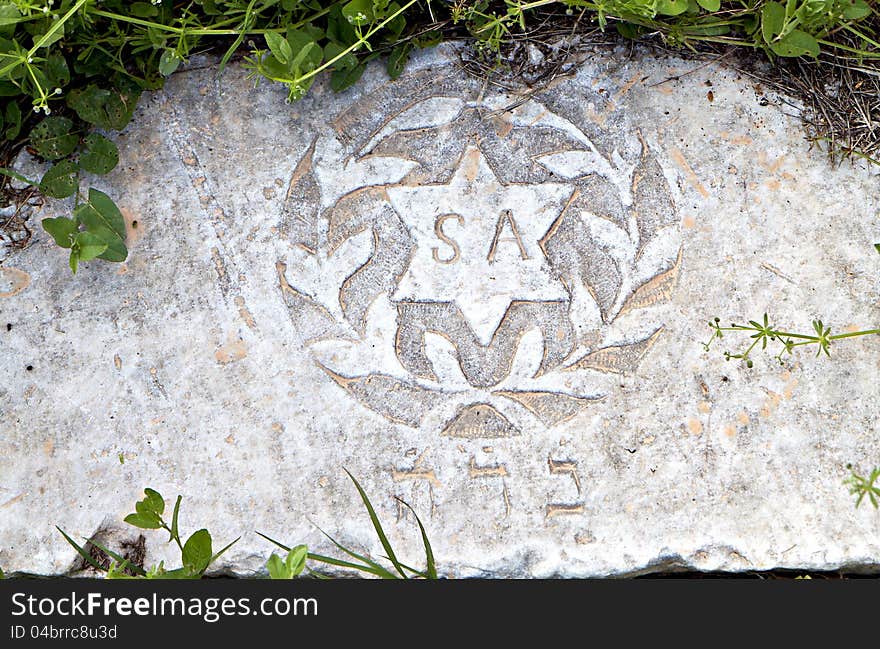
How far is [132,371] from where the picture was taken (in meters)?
1.85

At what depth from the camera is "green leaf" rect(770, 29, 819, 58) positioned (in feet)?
5.95

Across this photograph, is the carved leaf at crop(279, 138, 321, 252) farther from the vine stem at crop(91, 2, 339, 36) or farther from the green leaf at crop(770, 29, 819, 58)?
the green leaf at crop(770, 29, 819, 58)

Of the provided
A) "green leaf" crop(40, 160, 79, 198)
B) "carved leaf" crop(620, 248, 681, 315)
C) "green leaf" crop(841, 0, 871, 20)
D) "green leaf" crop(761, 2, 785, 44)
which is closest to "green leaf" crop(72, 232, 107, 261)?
"green leaf" crop(40, 160, 79, 198)

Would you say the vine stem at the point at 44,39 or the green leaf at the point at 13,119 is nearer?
the vine stem at the point at 44,39

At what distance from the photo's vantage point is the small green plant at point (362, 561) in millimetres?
1509

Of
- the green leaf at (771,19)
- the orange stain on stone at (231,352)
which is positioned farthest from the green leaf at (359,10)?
the green leaf at (771,19)

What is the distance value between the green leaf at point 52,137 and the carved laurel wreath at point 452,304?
0.57 metres

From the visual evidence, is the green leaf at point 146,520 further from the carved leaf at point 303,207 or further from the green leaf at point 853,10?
the green leaf at point 853,10

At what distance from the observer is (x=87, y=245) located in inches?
70.7

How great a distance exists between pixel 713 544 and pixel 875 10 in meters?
1.38

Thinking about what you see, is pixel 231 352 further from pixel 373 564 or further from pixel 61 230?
pixel 373 564

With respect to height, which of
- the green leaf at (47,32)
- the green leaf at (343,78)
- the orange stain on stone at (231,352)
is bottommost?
the orange stain on stone at (231,352)

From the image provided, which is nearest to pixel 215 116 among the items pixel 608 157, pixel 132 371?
pixel 132 371

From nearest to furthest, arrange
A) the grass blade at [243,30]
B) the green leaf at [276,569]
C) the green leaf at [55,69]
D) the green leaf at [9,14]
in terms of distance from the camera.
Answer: the green leaf at [276,569] < the green leaf at [9,14] < the grass blade at [243,30] < the green leaf at [55,69]
